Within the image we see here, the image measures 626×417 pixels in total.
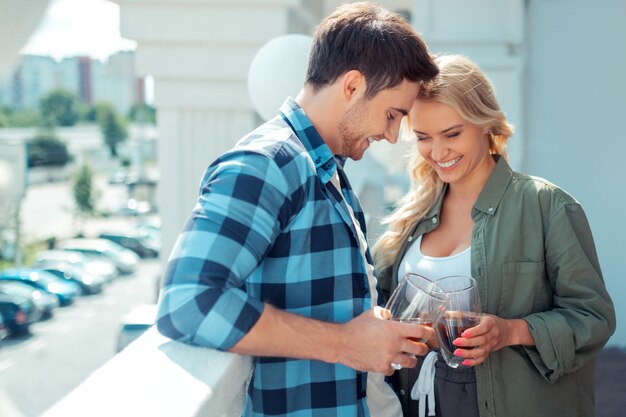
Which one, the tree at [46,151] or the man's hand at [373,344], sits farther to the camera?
the tree at [46,151]

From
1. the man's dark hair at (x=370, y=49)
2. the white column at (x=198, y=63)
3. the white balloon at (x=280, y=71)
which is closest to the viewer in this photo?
the man's dark hair at (x=370, y=49)

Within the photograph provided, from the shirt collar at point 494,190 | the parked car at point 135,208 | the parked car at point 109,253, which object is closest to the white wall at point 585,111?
the shirt collar at point 494,190

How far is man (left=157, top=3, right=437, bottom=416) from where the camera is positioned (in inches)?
42.4

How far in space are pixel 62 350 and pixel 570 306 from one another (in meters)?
25.5

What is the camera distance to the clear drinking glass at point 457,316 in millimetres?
1399

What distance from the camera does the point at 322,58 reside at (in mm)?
1334

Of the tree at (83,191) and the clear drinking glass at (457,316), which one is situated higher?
the clear drinking glass at (457,316)

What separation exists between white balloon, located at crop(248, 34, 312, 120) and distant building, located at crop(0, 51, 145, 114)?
5714cm

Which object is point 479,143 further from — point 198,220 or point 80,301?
point 80,301

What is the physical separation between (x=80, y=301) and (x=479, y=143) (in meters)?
30.1

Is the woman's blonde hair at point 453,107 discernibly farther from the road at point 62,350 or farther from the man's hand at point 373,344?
the road at point 62,350

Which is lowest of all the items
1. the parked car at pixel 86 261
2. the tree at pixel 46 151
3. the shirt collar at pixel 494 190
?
the parked car at pixel 86 261

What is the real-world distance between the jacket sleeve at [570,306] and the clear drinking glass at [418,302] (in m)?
0.34

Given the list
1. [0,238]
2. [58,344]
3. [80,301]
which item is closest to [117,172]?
[0,238]
